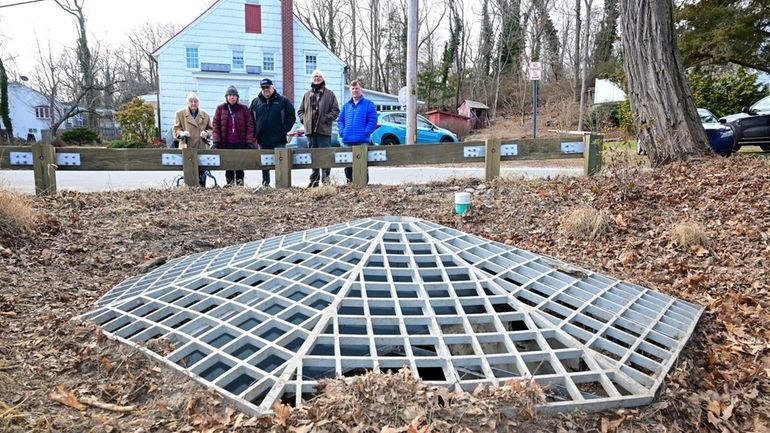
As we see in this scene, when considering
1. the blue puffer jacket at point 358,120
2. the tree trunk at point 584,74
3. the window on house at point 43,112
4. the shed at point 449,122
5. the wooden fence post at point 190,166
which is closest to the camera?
the wooden fence post at point 190,166

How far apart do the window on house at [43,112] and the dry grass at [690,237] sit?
2158 inches

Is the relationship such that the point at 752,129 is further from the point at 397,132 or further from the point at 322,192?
the point at 322,192

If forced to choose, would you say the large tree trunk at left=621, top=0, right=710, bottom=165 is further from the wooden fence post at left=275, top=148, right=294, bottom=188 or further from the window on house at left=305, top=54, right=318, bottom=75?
the window on house at left=305, top=54, right=318, bottom=75

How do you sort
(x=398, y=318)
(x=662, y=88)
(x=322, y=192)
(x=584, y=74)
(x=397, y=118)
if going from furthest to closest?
(x=584, y=74), (x=397, y=118), (x=662, y=88), (x=322, y=192), (x=398, y=318)

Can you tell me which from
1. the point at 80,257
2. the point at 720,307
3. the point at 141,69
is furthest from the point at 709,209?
the point at 141,69

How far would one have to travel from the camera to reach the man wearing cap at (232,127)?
7.24 metres

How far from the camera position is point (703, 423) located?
7.50ft

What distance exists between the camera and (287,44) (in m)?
27.1

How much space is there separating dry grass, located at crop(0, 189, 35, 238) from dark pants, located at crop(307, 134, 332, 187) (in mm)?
3387

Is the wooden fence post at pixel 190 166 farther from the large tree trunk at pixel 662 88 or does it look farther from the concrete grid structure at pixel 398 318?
the large tree trunk at pixel 662 88

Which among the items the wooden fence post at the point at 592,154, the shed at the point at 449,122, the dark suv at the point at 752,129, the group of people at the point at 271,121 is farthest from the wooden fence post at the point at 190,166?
the shed at the point at 449,122

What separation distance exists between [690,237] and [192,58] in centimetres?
2647

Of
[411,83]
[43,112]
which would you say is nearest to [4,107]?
[43,112]

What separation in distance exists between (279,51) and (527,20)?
2184cm
